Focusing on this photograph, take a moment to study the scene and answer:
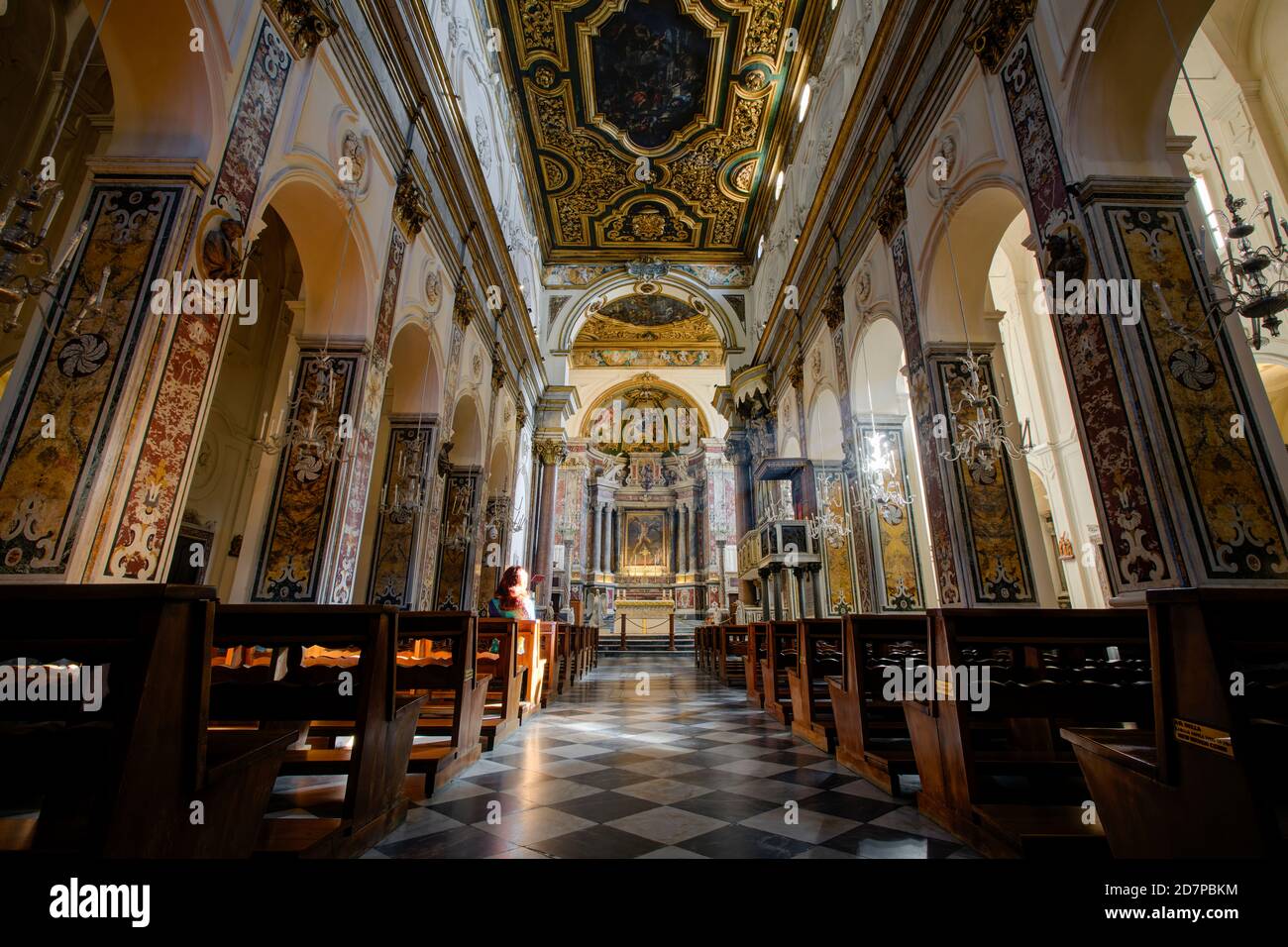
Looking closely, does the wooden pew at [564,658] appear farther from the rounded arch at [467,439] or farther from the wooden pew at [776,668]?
the rounded arch at [467,439]

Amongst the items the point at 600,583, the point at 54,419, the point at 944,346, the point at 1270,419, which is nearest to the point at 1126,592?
the point at 1270,419

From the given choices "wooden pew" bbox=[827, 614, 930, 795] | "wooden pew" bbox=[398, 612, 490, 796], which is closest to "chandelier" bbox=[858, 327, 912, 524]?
"wooden pew" bbox=[827, 614, 930, 795]

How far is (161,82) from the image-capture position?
3523 millimetres

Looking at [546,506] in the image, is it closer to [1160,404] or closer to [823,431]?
[823,431]

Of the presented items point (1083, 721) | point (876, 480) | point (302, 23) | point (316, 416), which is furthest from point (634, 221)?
point (1083, 721)

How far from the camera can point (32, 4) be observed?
5469 mm

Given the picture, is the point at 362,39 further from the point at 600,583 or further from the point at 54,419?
the point at 600,583

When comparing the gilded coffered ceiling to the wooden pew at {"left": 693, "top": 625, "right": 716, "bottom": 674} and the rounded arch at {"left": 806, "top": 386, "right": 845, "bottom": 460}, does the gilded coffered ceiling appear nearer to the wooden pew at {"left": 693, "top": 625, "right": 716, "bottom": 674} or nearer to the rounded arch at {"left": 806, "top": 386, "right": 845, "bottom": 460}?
the rounded arch at {"left": 806, "top": 386, "right": 845, "bottom": 460}

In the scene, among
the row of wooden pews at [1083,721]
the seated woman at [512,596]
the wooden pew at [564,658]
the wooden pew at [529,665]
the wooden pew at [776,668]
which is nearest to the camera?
the row of wooden pews at [1083,721]

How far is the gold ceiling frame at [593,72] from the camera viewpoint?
9299 millimetres

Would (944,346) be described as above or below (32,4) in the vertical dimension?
below

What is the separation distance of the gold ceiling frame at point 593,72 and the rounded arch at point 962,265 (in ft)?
21.0

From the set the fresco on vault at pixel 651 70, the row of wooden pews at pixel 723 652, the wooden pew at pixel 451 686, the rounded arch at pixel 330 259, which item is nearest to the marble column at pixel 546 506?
the row of wooden pews at pixel 723 652
